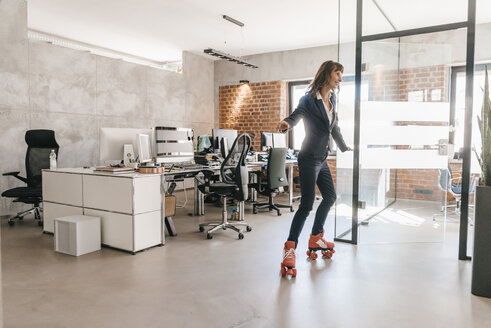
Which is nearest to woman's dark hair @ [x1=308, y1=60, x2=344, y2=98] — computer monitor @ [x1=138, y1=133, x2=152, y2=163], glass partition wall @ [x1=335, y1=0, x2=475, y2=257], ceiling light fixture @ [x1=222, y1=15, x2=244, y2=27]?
glass partition wall @ [x1=335, y1=0, x2=475, y2=257]

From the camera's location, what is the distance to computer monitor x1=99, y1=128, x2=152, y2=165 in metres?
3.88

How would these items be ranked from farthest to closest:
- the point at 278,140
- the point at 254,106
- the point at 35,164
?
the point at 254,106 < the point at 278,140 < the point at 35,164

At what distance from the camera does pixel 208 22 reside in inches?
248

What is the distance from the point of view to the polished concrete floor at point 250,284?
2150 millimetres

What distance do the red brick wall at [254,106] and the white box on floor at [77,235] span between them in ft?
17.1

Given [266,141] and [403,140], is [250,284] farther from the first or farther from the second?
[266,141]

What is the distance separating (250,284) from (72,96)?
482 centimetres

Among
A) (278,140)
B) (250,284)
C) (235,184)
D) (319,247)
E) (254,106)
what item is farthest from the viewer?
(254,106)

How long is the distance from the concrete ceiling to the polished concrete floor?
202 centimetres

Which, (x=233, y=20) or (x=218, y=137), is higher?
(x=233, y=20)

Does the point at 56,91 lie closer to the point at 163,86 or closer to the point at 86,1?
the point at 86,1

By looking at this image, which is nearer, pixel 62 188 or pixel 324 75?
pixel 324 75

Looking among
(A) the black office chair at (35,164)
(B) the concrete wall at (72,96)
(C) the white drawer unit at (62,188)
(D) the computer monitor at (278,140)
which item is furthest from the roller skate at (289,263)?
(B) the concrete wall at (72,96)

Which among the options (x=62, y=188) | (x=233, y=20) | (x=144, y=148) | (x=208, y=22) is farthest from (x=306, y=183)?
(x=208, y=22)
